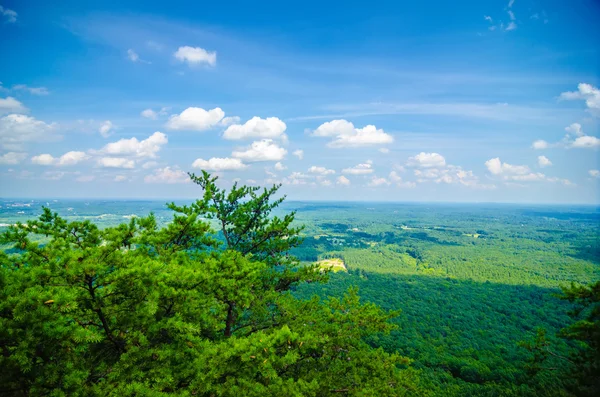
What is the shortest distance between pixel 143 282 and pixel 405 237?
184m

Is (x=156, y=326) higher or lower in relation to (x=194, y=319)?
higher

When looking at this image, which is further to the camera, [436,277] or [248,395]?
[436,277]

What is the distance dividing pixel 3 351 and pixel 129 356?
1994 millimetres

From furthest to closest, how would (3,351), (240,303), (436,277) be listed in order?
(436,277), (240,303), (3,351)

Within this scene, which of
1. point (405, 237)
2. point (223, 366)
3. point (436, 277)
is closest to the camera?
point (223, 366)

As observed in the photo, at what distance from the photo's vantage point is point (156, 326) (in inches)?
257

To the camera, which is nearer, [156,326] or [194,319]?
[156,326]

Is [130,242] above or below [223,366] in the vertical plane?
above

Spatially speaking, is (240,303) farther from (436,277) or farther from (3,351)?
(436,277)

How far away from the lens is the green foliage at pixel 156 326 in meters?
4.91

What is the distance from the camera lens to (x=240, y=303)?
744 centimetres

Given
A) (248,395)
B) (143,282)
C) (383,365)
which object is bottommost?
(383,365)

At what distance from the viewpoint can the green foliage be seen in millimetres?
4906

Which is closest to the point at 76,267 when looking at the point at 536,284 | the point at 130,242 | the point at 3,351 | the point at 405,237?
the point at 3,351
